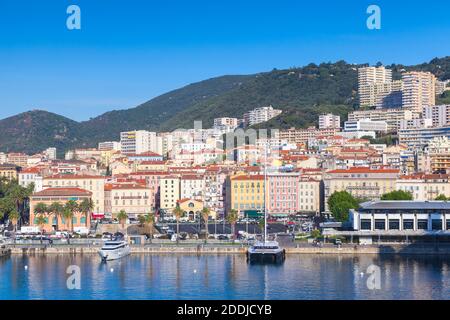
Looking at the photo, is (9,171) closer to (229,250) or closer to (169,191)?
(169,191)

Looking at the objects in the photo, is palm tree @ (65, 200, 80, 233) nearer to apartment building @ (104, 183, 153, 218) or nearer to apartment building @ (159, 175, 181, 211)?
apartment building @ (104, 183, 153, 218)

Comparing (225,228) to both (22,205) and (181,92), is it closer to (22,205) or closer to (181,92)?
(22,205)

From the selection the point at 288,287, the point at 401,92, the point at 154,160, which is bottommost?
the point at 288,287

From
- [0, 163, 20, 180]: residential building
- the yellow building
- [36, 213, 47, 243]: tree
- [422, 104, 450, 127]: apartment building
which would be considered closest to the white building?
[422, 104, 450, 127]: apartment building

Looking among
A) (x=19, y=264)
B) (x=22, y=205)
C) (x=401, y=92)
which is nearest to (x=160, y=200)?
(x=22, y=205)

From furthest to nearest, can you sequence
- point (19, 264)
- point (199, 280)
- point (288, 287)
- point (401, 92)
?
1. point (401, 92)
2. point (19, 264)
3. point (199, 280)
4. point (288, 287)

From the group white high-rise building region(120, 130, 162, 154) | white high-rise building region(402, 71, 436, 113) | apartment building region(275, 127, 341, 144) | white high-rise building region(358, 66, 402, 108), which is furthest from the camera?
white high-rise building region(358, 66, 402, 108)
